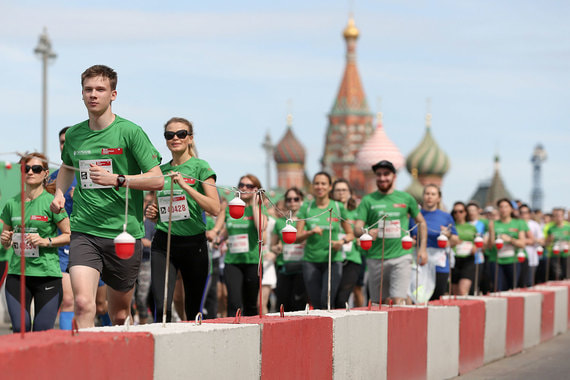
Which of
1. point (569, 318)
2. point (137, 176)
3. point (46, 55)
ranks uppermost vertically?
point (46, 55)

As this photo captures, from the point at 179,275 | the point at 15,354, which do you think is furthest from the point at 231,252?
the point at 15,354

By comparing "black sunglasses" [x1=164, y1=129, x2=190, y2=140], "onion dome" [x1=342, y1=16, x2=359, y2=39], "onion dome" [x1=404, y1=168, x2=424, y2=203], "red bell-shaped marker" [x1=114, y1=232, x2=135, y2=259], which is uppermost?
"onion dome" [x1=342, y1=16, x2=359, y2=39]

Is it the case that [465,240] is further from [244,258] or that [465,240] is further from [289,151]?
[289,151]

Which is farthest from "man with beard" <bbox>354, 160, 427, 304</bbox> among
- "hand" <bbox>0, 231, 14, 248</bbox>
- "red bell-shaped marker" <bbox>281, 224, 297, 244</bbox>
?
"hand" <bbox>0, 231, 14, 248</bbox>

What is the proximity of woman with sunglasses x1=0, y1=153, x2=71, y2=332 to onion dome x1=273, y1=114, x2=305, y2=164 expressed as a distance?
125898mm

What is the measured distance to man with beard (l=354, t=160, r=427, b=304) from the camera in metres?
12.2

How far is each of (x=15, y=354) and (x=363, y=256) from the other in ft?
44.0

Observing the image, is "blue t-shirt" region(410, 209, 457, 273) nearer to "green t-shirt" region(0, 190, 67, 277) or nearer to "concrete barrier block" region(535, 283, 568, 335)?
"concrete barrier block" region(535, 283, 568, 335)

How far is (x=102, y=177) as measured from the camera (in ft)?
22.5

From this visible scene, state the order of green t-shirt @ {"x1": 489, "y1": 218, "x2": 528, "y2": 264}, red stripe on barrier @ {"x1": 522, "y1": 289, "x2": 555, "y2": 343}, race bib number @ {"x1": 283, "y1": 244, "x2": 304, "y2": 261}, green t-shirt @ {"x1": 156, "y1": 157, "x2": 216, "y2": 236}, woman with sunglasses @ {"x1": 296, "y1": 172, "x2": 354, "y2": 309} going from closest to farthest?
green t-shirt @ {"x1": 156, "y1": 157, "x2": 216, "y2": 236} < woman with sunglasses @ {"x1": 296, "y1": 172, "x2": 354, "y2": 309} < race bib number @ {"x1": 283, "y1": 244, "x2": 304, "y2": 261} < red stripe on barrier @ {"x1": 522, "y1": 289, "x2": 555, "y2": 343} < green t-shirt @ {"x1": 489, "y1": 218, "x2": 528, "y2": 264}

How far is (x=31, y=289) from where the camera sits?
29.3 feet

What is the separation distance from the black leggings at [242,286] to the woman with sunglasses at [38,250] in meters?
3.45

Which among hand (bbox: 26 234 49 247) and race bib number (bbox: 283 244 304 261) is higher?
hand (bbox: 26 234 49 247)

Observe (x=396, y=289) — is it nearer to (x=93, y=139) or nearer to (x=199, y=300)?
(x=199, y=300)
